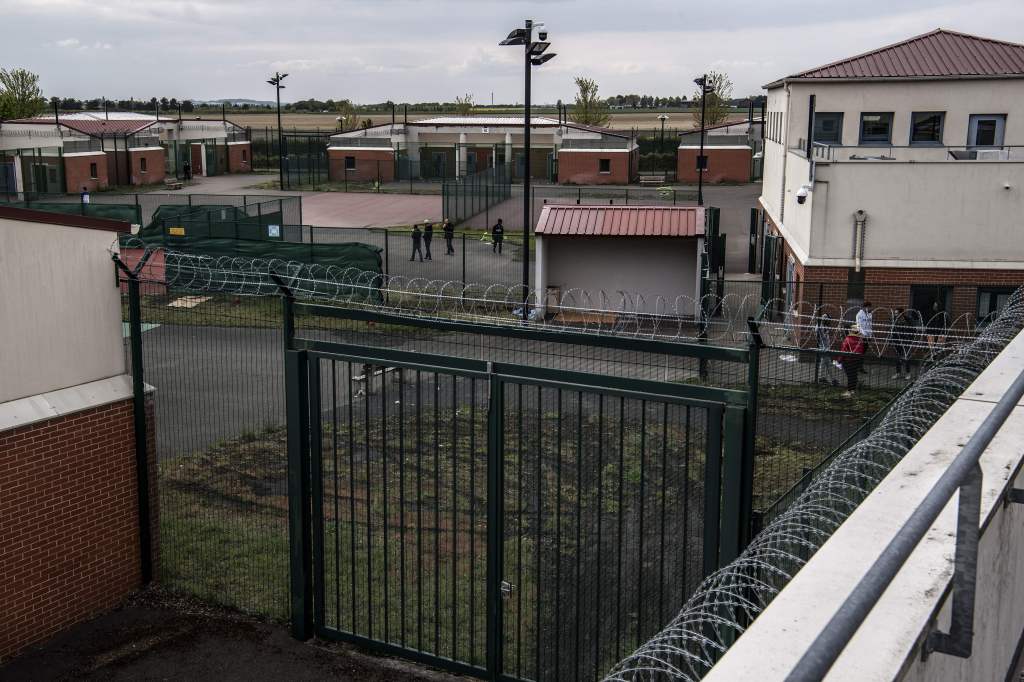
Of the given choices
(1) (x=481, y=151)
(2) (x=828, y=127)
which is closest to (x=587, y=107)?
(1) (x=481, y=151)

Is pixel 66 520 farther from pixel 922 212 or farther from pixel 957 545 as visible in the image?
pixel 922 212

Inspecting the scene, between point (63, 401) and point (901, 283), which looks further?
point (901, 283)

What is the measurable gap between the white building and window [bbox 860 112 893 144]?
3cm

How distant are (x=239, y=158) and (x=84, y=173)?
22522 mm

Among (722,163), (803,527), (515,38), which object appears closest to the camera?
(803,527)

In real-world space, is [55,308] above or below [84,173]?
below

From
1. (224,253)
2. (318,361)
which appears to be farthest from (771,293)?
(318,361)

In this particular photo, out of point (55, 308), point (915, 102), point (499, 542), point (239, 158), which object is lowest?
point (499, 542)

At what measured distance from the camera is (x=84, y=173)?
6059cm

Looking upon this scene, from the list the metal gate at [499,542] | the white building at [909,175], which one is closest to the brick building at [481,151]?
the white building at [909,175]

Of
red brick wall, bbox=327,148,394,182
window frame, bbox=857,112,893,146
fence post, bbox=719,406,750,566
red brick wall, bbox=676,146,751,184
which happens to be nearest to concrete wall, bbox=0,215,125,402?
fence post, bbox=719,406,750,566

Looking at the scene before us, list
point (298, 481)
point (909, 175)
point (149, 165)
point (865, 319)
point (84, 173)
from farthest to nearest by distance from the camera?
point (149, 165), point (84, 173), point (909, 175), point (865, 319), point (298, 481)

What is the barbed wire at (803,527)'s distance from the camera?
3547 millimetres

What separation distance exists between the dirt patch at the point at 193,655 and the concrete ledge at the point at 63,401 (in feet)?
6.48
